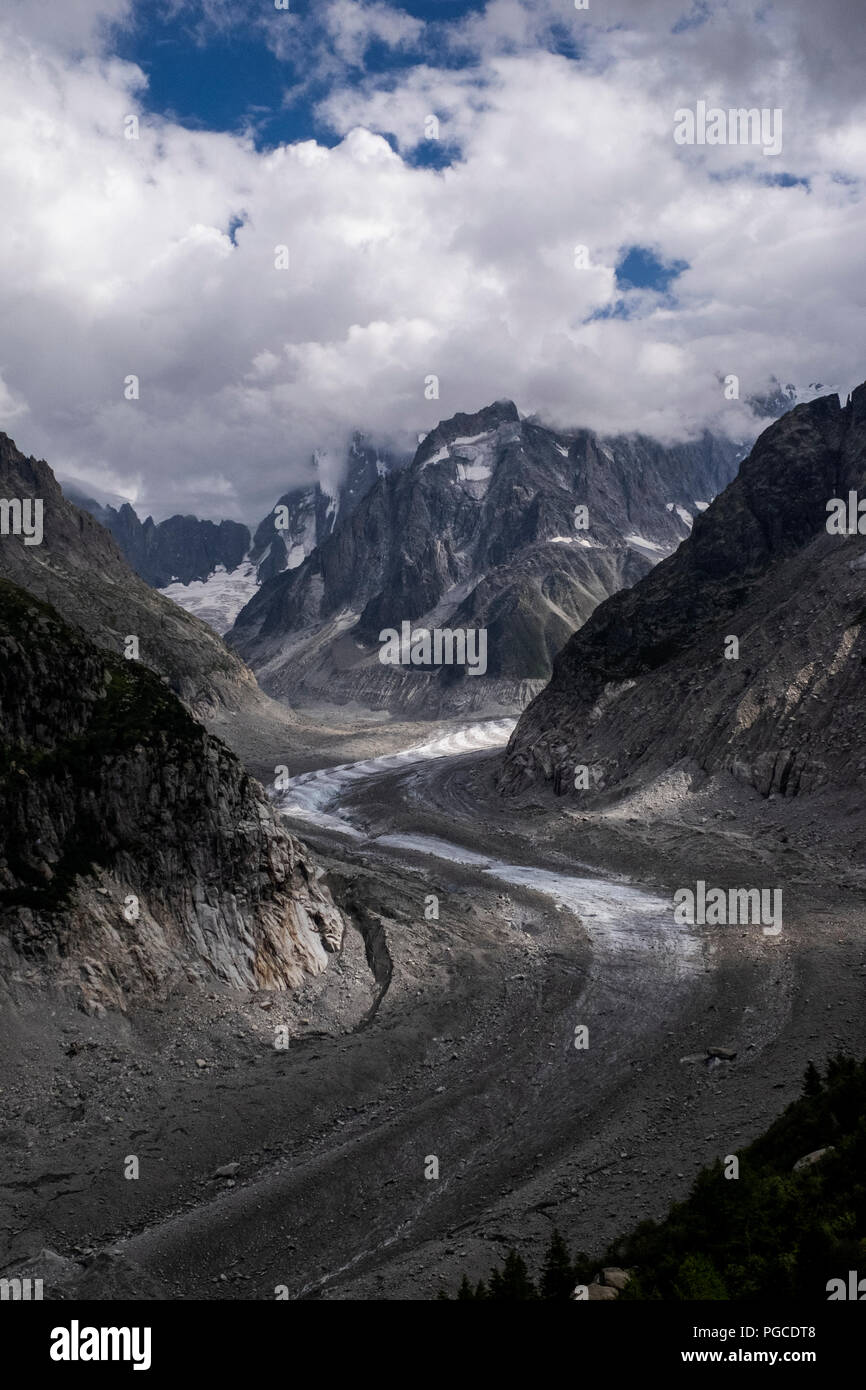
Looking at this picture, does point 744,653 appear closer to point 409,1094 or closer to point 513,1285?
point 409,1094

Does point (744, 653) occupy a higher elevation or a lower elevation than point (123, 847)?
higher

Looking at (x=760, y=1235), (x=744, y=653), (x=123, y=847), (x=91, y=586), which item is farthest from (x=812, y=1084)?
(x=91, y=586)

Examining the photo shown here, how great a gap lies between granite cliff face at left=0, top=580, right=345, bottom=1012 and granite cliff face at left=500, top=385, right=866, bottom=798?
184ft

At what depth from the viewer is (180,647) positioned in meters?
192

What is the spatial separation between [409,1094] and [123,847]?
57.9 feet

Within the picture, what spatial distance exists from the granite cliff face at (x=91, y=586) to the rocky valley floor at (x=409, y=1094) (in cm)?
13358

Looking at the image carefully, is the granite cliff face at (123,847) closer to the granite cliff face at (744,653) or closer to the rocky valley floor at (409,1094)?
the rocky valley floor at (409,1094)

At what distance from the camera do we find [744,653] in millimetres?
94188

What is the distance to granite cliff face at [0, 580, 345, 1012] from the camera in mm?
35469

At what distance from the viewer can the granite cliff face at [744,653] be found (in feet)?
270

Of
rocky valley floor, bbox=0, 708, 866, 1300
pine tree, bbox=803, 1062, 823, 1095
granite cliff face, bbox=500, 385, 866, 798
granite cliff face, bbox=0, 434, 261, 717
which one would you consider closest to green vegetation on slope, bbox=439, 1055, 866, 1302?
pine tree, bbox=803, 1062, 823, 1095

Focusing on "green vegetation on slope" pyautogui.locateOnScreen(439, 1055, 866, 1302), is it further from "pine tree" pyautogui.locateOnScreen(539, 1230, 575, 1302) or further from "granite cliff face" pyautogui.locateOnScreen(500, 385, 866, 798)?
"granite cliff face" pyautogui.locateOnScreen(500, 385, 866, 798)

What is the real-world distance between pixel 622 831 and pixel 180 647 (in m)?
140
